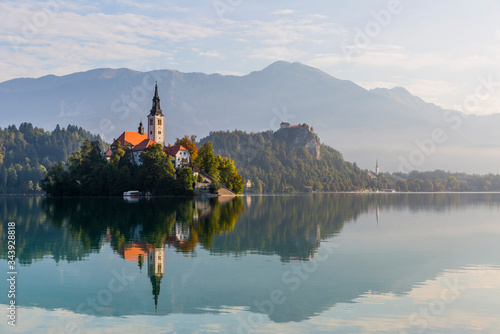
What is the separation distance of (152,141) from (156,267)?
412 ft

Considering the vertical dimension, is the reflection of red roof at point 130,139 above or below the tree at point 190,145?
above

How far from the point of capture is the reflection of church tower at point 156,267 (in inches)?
661

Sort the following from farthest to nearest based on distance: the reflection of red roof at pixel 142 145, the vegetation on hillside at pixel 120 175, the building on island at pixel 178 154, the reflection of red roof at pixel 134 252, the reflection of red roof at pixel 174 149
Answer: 1. the reflection of red roof at pixel 142 145
2. the reflection of red roof at pixel 174 149
3. the building on island at pixel 178 154
4. the vegetation on hillside at pixel 120 175
5. the reflection of red roof at pixel 134 252

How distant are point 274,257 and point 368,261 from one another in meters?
4.31

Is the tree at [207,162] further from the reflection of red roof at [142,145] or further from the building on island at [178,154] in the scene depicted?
the reflection of red roof at [142,145]

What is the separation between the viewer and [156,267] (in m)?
20.2

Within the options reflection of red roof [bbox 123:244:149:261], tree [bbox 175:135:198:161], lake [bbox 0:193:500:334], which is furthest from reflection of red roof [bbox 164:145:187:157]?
reflection of red roof [bbox 123:244:149:261]

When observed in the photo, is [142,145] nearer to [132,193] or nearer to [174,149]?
[174,149]

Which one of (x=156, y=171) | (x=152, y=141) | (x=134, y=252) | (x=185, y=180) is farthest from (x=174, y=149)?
(x=134, y=252)

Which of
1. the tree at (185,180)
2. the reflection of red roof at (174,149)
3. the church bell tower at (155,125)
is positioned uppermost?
the church bell tower at (155,125)

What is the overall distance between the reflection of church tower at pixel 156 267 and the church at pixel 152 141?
343 ft

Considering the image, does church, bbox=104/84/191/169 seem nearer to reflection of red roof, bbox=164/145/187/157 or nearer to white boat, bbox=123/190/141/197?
reflection of red roof, bbox=164/145/187/157

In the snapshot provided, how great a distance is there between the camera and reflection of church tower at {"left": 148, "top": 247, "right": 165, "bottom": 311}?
55.1 ft

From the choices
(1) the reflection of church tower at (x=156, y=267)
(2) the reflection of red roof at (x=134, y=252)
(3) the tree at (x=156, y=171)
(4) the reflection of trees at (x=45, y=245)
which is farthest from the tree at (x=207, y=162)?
(1) the reflection of church tower at (x=156, y=267)
